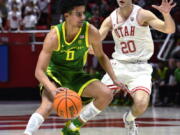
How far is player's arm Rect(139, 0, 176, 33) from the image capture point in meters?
7.42

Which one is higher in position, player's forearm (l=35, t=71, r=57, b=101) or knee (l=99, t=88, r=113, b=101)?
player's forearm (l=35, t=71, r=57, b=101)

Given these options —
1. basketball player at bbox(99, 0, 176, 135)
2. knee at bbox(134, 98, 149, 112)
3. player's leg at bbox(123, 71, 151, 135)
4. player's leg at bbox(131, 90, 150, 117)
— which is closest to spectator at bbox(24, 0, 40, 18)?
basketball player at bbox(99, 0, 176, 135)

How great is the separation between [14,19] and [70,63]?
10.0m

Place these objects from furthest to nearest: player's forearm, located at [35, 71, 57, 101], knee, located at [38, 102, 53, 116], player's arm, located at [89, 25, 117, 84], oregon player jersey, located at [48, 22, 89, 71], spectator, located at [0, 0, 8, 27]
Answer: spectator, located at [0, 0, 8, 27] → player's arm, located at [89, 25, 117, 84] → oregon player jersey, located at [48, 22, 89, 71] → knee, located at [38, 102, 53, 116] → player's forearm, located at [35, 71, 57, 101]

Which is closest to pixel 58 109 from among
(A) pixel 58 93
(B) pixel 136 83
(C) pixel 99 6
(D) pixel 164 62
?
(A) pixel 58 93

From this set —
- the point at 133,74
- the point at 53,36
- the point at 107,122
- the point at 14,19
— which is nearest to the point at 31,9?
the point at 14,19

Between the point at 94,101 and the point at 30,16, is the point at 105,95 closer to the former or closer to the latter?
the point at 94,101

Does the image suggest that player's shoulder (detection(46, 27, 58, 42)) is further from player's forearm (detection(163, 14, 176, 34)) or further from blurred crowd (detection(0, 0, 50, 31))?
blurred crowd (detection(0, 0, 50, 31))

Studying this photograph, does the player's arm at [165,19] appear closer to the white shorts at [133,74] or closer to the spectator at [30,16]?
the white shorts at [133,74]

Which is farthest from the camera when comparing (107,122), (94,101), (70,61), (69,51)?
(107,122)

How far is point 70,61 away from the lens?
6941 mm

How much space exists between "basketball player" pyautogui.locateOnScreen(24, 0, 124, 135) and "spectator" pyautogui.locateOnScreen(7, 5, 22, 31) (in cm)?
954

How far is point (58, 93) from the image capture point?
6223 mm

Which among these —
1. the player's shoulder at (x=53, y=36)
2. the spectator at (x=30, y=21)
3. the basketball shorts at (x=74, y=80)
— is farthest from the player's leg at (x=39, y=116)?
the spectator at (x=30, y=21)
